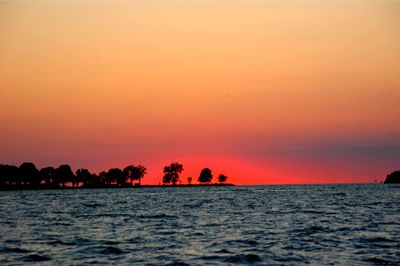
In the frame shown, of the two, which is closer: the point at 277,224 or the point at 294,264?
the point at 294,264

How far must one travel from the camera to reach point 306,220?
163 feet

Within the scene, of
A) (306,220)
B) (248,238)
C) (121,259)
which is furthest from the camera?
(306,220)

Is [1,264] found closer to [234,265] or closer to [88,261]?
[88,261]

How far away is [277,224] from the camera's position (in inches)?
1826

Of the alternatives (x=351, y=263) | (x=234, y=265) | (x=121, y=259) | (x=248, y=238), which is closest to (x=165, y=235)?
(x=248, y=238)

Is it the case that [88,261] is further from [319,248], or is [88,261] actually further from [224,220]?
[224,220]

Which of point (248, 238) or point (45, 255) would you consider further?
point (248, 238)

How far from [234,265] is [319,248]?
7713mm

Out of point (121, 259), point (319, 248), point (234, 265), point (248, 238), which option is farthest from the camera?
point (248, 238)

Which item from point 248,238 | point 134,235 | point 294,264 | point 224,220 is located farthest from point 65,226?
point 294,264

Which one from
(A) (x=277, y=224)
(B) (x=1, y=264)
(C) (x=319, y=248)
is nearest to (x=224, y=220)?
(A) (x=277, y=224)

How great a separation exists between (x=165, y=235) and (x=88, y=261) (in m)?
12.4

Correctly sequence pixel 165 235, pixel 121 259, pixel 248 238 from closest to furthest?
pixel 121 259, pixel 248 238, pixel 165 235

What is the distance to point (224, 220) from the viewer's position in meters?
51.2
